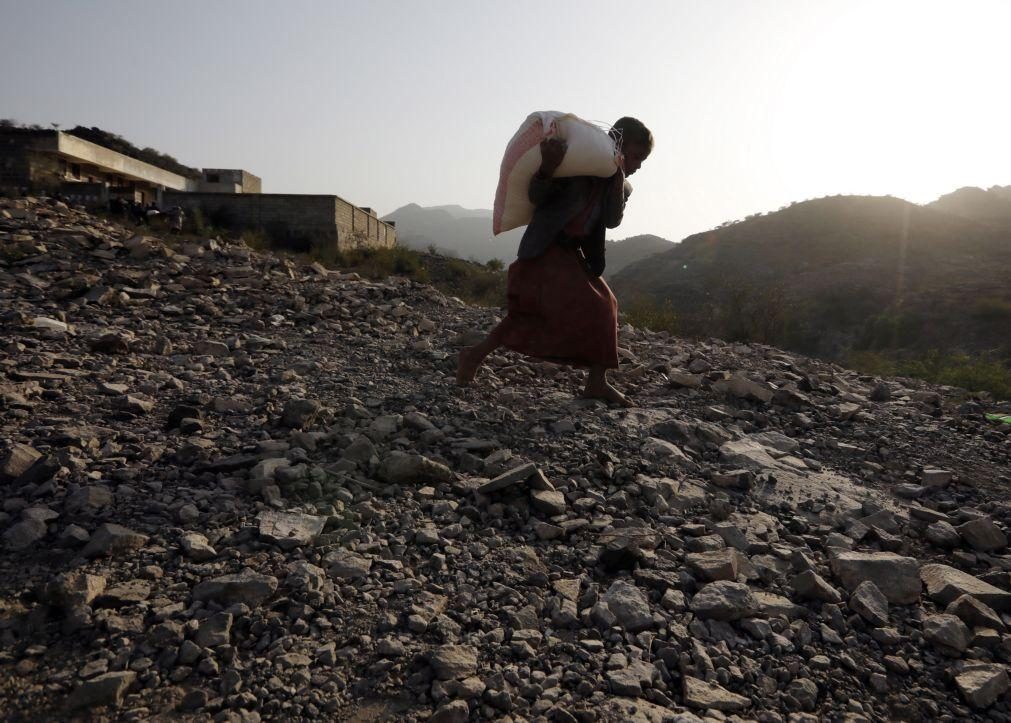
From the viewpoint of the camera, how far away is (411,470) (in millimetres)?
2295

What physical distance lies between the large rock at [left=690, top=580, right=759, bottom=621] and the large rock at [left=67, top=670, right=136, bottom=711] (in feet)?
4.54

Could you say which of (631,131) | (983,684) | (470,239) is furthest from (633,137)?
(470,239)

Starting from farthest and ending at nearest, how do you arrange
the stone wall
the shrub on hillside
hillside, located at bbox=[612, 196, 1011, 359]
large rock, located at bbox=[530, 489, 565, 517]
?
hillside, located at bbox=[612, 196, 1011, 359], the stone wall, the shrub on hillside, large rock, located at bbox=[530, 489, 565, 517]

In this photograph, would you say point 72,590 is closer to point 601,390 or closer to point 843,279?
point 601,390

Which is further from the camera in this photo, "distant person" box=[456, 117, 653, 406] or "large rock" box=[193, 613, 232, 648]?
"distant person" box=[456, 117, 653, 406]

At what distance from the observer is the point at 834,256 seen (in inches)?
1113

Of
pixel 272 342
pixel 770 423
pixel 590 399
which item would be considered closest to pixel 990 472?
pixel 770 423

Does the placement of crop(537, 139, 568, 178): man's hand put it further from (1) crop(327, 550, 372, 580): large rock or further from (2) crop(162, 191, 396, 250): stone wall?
(2) crop(162, 191, 396, 250): stone wall

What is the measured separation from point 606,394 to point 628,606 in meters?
1.98

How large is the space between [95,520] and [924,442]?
4032 millimetres

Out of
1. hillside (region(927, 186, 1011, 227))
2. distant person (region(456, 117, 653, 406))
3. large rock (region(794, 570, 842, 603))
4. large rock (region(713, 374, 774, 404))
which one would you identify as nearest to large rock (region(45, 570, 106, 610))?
large rock (region(794, 570, 842, 603))

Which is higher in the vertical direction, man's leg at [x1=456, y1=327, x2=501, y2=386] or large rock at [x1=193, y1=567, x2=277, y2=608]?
man's leg at [x1=456, y1=327, x2=501, y2=386]

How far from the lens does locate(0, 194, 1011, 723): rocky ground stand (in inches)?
53.3

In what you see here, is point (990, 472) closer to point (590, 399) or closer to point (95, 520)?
point (590, 399)
